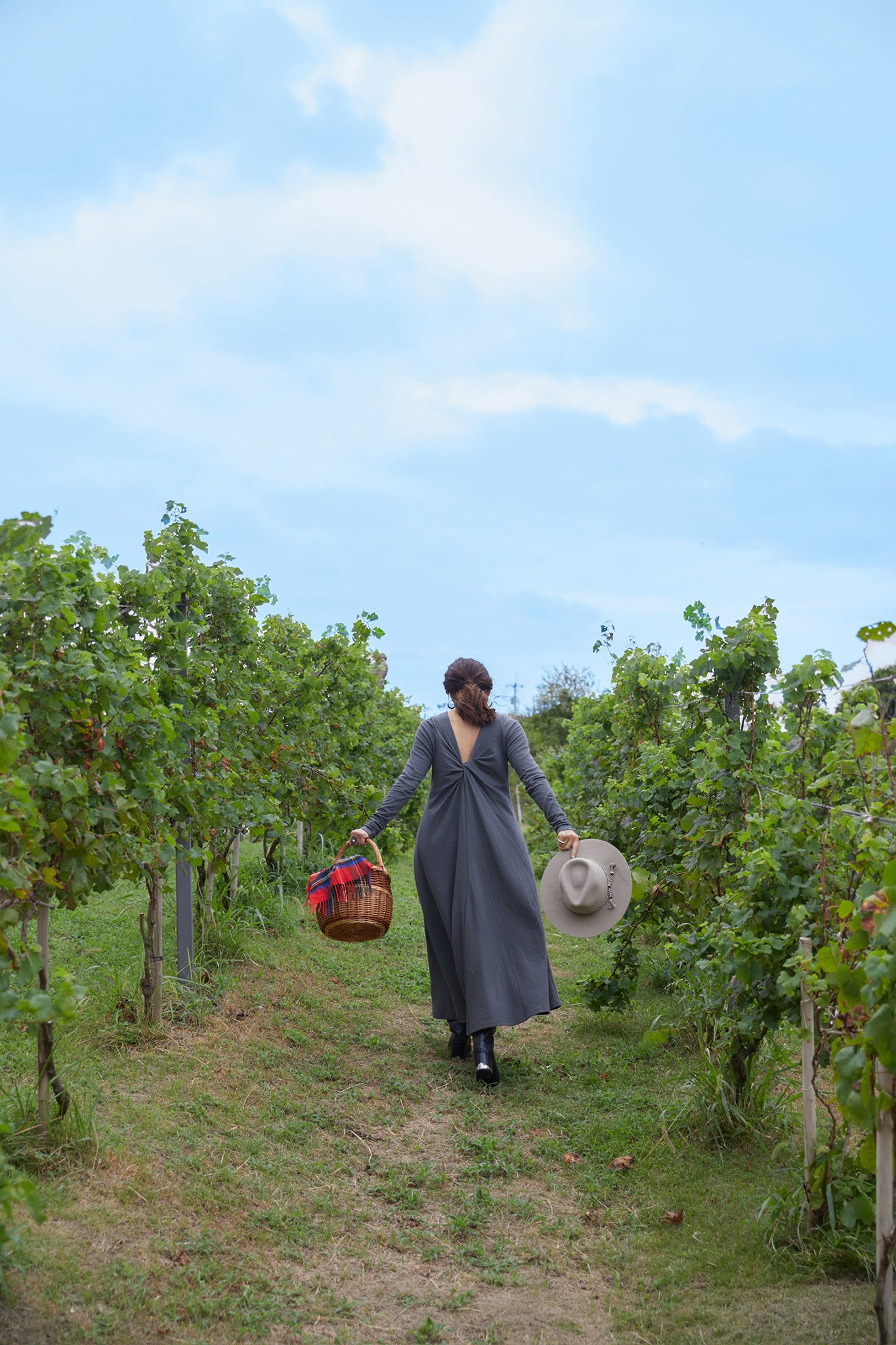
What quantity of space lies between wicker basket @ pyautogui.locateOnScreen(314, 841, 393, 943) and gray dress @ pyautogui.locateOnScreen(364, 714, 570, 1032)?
0.90ft

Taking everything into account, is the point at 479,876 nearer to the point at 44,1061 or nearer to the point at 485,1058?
the point at 485,1058

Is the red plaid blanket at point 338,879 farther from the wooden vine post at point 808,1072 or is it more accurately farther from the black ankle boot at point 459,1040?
the wooden vine post at point 808,1072

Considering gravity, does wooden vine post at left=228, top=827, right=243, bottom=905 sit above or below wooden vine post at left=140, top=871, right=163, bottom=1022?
above

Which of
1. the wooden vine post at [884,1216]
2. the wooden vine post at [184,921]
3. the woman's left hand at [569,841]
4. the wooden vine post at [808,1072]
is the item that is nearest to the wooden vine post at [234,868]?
the wooden vine post at [184,921]

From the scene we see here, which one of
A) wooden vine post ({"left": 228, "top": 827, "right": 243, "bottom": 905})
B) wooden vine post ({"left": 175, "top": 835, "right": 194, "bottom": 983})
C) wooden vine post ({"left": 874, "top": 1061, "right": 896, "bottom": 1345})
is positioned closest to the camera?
wooden vine post ({"left": 874, "top": 1061, "right": 896, "bottom": 1345})

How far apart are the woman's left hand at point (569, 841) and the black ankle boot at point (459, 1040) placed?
105cm

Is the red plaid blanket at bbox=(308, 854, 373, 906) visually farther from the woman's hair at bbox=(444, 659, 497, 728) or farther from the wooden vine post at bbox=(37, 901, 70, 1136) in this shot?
the wooden vine post at bbox=(37, 901, 70, 1136)

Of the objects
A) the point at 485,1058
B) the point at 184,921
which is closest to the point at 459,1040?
the point at 485,1058

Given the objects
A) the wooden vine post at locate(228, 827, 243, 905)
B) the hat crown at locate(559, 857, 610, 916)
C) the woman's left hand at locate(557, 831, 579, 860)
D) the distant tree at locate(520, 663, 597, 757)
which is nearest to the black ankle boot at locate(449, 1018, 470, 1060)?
the hat crown at locate(559, 857, 610, 916)

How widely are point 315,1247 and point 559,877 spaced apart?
211 centimetres

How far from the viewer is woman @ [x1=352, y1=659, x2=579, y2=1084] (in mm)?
5066

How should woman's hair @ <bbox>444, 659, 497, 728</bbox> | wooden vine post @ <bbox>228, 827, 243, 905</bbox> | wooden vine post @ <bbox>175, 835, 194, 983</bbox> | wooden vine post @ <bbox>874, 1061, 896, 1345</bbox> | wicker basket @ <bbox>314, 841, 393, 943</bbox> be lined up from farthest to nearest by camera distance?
wooden vine post @ <bbox>228, 827, 243, 905</bbox> → wooden vine post @ <bbox>175, 835, 194, 983</bbox> → woman's hair @ <bbox>444, 659, 497, 728</bbox> → wicker basket @ <bbox>314, 841, 393, 943</bbox> → wooden vine post @ <bbox>874, 1061, 896, 1345</bbox>

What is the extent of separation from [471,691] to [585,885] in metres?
1.07

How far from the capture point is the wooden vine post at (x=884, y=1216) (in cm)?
258
